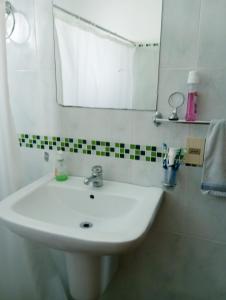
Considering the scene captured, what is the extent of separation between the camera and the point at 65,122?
1304 millimetres

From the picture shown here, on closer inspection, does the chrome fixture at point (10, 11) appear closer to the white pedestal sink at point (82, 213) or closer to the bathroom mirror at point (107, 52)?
the bathroom mirror at point (107, 52)

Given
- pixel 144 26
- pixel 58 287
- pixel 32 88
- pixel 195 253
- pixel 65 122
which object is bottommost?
pixel 58 287

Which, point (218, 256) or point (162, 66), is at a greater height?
point (162, 66)

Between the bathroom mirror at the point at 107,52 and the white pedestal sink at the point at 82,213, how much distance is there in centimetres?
42

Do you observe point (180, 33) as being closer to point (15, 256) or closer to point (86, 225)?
point (86, 225)

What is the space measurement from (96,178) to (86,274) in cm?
44

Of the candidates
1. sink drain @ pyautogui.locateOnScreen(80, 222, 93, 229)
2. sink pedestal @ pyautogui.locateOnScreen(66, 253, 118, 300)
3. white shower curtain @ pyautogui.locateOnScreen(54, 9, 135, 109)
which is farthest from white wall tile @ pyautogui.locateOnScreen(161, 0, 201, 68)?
sink pedestal @ pyautogui.locateOnScreen(66, 253, 118, 300)

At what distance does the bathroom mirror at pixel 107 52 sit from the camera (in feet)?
3.57

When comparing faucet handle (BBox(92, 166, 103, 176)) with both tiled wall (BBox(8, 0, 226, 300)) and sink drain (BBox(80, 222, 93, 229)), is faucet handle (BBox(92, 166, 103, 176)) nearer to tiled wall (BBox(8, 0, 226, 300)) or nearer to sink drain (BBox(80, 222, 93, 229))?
tiled wall (BBox(8, 0, 226, 300))

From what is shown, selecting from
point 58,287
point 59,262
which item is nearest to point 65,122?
point 59,262

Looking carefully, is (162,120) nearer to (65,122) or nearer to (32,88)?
(65,122)

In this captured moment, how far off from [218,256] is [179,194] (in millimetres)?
362

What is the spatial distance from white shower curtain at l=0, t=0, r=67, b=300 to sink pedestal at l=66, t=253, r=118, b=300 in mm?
309

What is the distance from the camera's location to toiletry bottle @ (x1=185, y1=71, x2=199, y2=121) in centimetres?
99
